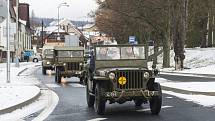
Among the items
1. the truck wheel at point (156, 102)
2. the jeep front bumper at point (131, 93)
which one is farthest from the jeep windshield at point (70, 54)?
the jeep front bumper at point (131, 93)

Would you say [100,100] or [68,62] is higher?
[68,62]

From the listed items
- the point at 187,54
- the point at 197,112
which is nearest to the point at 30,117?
the point at 197,112

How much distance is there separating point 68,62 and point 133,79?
1841 centimetres

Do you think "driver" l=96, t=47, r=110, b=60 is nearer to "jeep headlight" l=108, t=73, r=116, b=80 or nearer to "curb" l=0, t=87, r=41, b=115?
"jeep headlight" l=108, t=73, r=116, b=80

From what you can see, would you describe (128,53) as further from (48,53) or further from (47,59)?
(48,53)

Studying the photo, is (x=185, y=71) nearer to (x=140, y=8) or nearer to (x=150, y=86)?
(x=140, y=8)

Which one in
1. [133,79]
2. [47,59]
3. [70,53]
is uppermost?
[70,53]

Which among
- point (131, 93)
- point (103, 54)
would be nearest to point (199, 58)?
point (103, 54)

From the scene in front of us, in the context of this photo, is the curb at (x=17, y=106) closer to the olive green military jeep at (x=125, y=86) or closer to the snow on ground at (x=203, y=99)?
the olive green military jeep at (x=125, y=86)

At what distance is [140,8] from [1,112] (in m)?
42.2

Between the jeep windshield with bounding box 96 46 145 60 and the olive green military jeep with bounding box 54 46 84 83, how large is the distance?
590 inches

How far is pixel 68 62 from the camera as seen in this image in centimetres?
3288

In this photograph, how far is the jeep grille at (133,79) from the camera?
14656 mm

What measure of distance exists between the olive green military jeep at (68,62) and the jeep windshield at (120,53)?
14974 mm
